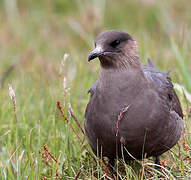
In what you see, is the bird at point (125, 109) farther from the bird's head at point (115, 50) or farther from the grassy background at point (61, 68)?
the grassy background at point (61, 68)

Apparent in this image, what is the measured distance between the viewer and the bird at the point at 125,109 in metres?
2.87

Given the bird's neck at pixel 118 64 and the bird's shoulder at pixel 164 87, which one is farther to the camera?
the bird's shoulder at pixel 164 87

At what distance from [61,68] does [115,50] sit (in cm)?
46

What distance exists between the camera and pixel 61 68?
3195mm

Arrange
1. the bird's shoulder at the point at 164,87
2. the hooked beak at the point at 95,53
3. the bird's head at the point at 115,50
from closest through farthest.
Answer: the hooked beak at the point at 95,53, the bird's head at the point at 115,50, the bird's shoulder at the point at 164,87

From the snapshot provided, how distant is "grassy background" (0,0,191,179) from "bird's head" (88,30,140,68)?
40cm

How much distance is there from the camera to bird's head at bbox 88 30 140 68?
2.94m

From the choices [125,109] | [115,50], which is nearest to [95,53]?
[115,50]

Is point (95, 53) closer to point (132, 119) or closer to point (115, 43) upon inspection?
point (115, 43)

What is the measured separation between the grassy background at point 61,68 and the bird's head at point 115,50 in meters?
0.40

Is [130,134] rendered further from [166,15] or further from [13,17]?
[13,17]

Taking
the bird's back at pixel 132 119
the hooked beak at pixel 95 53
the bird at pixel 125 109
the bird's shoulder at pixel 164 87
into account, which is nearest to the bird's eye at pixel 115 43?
the bird at pixel 125 109

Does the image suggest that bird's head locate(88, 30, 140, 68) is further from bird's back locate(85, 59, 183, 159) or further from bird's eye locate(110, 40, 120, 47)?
bird's back locate(85, 59, 183, 159)

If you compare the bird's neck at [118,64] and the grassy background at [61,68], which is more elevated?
the bird's neck at [118,64]
